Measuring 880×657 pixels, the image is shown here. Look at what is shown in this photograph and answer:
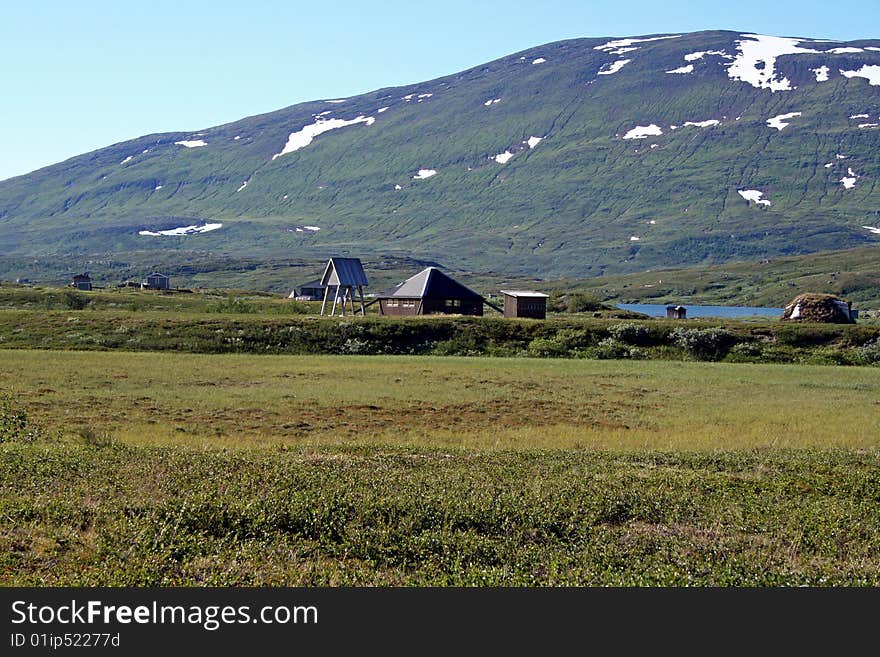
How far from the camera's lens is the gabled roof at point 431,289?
8462cm

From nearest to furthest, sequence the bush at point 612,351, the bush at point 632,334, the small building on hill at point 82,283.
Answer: the bush at point 612,351, the bush at point 632,334, the small building on hill at point 82,283

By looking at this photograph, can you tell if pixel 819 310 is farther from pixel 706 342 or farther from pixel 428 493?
pixel 428 493

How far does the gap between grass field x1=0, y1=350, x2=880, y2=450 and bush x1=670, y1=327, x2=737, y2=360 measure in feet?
25.0

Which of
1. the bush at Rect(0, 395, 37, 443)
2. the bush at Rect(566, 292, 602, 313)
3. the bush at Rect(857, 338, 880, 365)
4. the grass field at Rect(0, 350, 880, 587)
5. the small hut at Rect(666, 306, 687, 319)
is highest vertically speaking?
the bush at Rect(566, 292, 602, 313)

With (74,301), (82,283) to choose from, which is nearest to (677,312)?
(74,301)

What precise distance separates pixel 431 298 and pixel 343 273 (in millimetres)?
8569

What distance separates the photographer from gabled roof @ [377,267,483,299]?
8462cm

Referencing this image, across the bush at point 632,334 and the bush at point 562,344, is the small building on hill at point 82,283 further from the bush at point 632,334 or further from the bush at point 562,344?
the bush at point 632,334

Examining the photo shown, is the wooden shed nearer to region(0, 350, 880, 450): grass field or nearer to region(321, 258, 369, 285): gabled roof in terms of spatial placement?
region(321, 258, 369, 285): gabled roof

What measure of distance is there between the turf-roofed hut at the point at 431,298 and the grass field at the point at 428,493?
160 ft

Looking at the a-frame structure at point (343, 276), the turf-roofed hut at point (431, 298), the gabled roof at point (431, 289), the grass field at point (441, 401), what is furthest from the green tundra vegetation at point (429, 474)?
the gabled roof at point (431, 289)

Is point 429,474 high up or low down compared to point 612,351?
up

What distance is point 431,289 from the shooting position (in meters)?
84.8

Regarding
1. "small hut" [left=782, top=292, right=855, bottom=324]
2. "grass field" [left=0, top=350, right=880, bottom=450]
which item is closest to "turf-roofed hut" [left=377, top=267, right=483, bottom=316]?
"small hut" [left=782, top=292, right=855, bottom=324]
